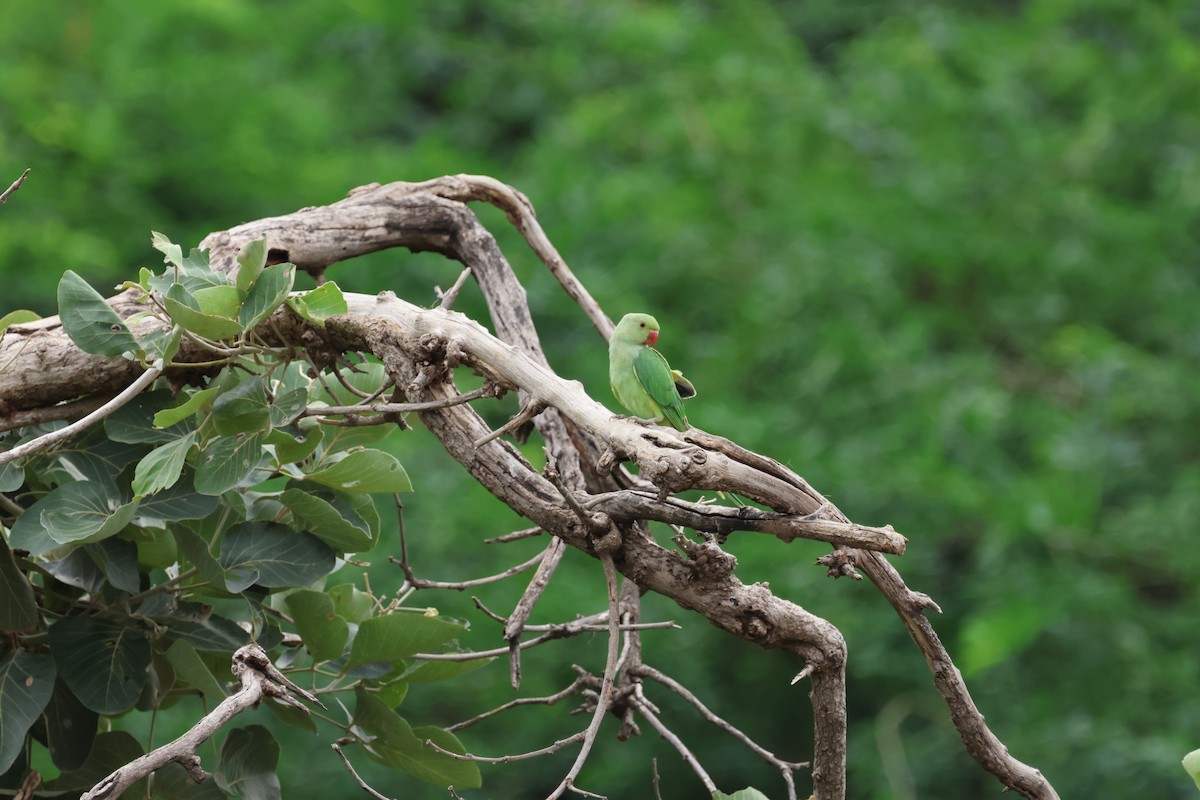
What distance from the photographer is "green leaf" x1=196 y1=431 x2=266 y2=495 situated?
1396 millimetres

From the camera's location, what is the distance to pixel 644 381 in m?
1.53

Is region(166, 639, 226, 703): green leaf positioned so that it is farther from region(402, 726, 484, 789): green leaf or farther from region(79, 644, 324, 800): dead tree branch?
region(79, 644, 324, 800): dead tree branch

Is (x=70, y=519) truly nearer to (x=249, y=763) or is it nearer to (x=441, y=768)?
(x=249, y=763)

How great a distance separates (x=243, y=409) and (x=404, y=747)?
19.1 inches

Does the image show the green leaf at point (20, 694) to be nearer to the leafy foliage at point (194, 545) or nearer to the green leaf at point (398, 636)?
the leafy foliage at point (194, 545)

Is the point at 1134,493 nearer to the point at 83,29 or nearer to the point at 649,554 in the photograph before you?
the point at 649,554

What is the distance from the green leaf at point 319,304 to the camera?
1.41m

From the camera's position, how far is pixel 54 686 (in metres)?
1.55

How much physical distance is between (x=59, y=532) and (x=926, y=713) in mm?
3686

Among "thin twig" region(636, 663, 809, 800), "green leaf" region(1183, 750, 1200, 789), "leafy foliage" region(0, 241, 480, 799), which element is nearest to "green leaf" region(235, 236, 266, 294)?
"leafy foliage" region(0, 241, 480, 799)

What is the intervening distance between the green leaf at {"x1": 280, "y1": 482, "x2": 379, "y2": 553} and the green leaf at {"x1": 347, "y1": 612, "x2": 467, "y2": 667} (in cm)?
9

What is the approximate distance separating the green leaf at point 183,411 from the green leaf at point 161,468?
1.0 inches

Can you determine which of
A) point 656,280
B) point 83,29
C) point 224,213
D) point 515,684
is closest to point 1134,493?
point 656,280

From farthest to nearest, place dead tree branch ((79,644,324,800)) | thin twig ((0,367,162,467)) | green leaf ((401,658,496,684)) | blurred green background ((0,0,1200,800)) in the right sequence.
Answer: blurred green background ((0,0,1200,800)), green leaf ((401,658,496,684)), thin twig ((0,367,162,467)), dead tree branch ((79,644,324,800))
